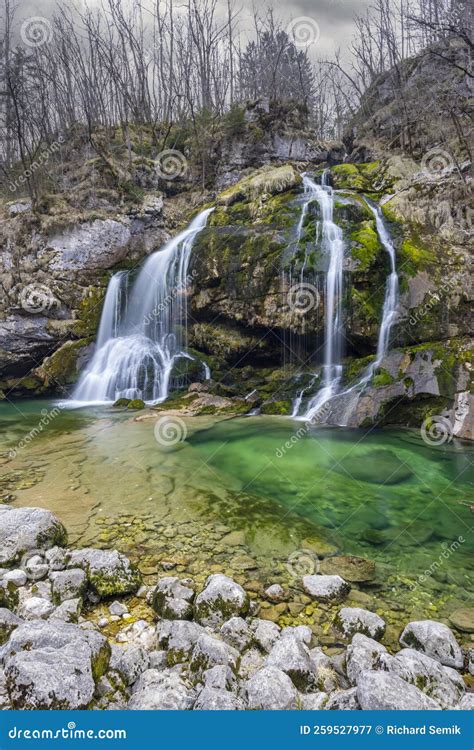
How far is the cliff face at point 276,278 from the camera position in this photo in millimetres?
10172

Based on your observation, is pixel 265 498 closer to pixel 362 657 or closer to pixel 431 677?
pixel 362 657

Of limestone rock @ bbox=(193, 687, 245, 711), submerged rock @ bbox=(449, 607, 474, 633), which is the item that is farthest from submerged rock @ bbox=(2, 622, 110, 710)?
submerged rock @ bbox=(449, 607, 474, 633)

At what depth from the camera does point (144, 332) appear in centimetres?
1482

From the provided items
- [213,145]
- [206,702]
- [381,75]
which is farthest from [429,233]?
[381,75]

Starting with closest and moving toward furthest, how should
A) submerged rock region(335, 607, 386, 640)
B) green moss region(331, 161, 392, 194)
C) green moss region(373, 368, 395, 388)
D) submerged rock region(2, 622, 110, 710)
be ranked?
1. submerged rock region(2, 622, 110, 710)
2. submerged rock region(335, 607, 386, 640)
3. green moss region(373, 368, 395, 388)
4. green moss region(331, 161, 392, 194)

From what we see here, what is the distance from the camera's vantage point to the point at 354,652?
2746 millimetres

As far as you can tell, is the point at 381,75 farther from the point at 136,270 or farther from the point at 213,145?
the point at 136,270

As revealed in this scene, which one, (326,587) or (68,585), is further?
(326,587)

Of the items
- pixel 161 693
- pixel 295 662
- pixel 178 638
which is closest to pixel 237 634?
pixel 178 638

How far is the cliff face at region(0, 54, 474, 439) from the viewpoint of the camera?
10.2m

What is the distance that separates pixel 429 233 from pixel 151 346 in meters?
9.42

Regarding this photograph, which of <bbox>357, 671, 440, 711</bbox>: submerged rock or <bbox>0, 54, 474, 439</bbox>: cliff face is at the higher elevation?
Answer: <bbox>0, 54, 474, 439</bbox>: cliff face

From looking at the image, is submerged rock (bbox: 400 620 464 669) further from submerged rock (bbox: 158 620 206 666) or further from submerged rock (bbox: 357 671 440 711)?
submerged rock (bbox: 158 620 206 666)

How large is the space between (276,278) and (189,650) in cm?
1086
